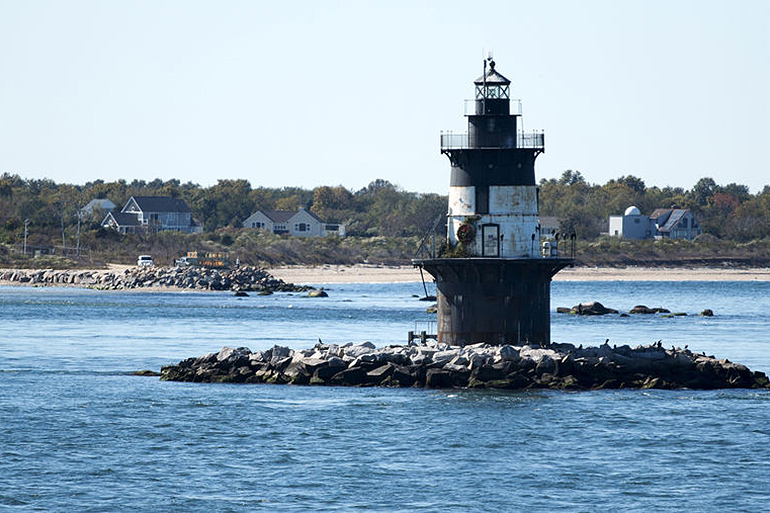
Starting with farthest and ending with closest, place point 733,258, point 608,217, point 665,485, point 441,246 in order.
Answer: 1. point 608,217
2. point 733,258
3. point 441,246
4. point 665,485

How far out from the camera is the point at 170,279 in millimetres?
106250

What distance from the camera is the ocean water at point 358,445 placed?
25.4 metres

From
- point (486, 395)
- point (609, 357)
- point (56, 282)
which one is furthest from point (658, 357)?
point (56, 282)

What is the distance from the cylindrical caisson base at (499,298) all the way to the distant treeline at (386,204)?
336 ft

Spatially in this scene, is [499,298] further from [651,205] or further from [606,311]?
[651,205]

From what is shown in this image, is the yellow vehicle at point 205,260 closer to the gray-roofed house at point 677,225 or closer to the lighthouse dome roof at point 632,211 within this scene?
the lighthouse dome roof at point 632,211

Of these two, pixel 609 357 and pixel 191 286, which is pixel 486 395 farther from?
pixel 191 286

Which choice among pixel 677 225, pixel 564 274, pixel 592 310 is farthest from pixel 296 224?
pixel 592 310

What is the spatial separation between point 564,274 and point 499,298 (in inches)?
3760

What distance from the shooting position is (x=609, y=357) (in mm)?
36875

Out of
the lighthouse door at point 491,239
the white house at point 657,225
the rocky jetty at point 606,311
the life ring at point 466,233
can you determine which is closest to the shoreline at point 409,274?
the white house at point 657,225

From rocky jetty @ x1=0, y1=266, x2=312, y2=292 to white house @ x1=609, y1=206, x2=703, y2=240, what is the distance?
6449 centimetres

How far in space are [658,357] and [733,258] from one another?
4532 inches

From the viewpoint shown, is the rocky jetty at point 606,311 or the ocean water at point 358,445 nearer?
the ocean water at point 358,445
